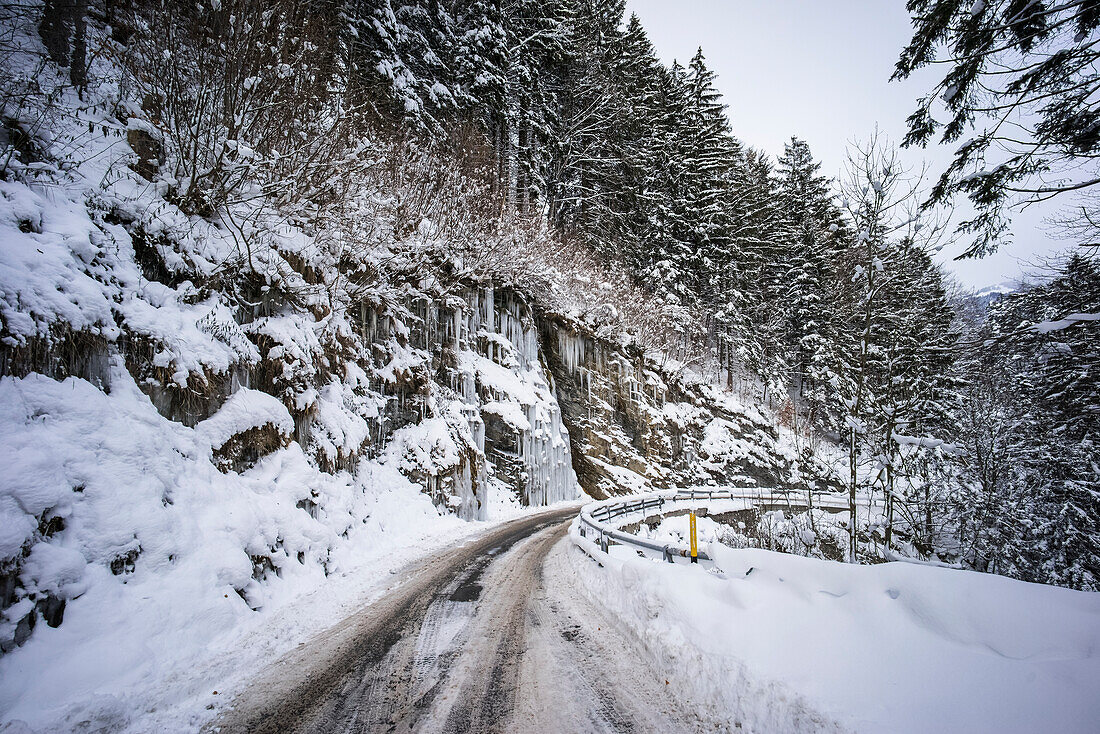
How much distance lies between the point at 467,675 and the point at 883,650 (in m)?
3.43

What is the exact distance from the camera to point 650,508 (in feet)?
55.8

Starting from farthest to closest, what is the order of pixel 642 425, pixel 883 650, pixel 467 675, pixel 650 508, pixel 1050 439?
pixel 642 425
pixel 650 508
pixel 1050 439
pixel 467 675
pixel 883 650

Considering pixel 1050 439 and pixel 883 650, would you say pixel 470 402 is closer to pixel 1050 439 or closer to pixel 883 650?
pixel 883 650

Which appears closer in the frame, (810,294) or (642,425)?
(642,425)

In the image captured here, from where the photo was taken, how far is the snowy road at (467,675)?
11.0 ft

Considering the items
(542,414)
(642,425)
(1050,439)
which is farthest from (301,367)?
(642,425)

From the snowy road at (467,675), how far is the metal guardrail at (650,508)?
1.41 meters

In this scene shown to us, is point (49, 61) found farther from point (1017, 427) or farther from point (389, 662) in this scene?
point (1017, 427)

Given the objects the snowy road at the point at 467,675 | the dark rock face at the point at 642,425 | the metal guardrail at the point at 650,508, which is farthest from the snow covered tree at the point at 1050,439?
the dark rock face at the point at 642,425

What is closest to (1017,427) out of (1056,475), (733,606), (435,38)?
(1056,475)

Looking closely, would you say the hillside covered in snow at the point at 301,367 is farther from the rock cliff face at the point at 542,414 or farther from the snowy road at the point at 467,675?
the snowy road at the point at 467,675

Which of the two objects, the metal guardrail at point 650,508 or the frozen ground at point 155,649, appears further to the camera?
the metal guardrail at point 650,508

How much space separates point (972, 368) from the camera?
8469 millimetres

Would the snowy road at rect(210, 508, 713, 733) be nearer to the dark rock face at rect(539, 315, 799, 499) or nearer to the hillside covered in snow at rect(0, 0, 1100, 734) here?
the hillside covered in snow at rect(0, 0, 1100, 734)
